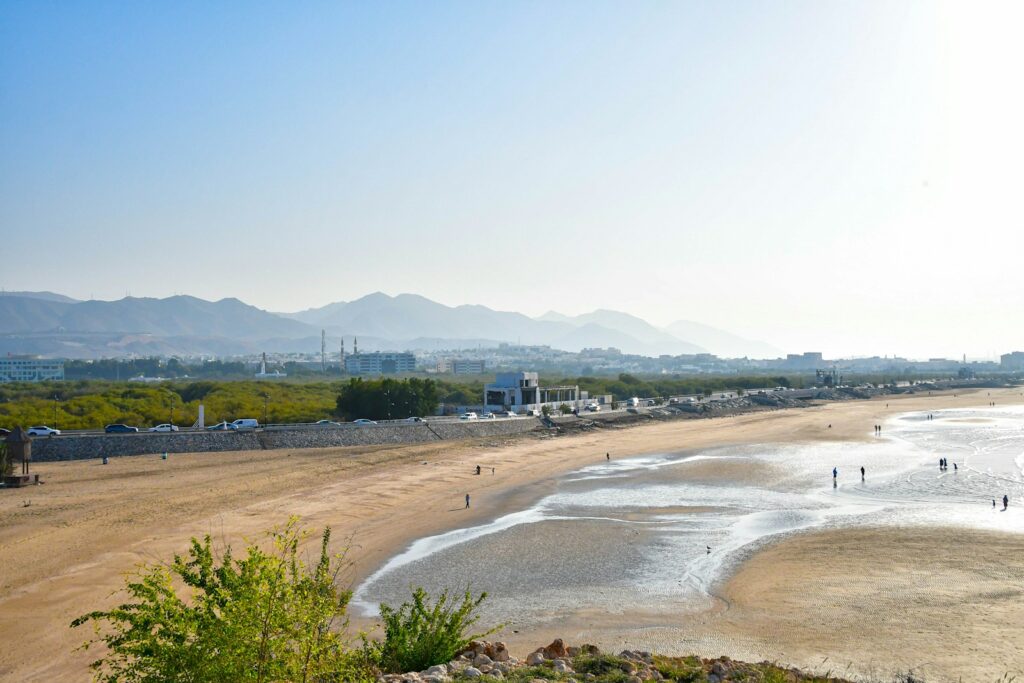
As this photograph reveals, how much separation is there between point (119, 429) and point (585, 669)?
48072 mm

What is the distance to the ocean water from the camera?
2341cm

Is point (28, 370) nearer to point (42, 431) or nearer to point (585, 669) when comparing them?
point (42, 431)

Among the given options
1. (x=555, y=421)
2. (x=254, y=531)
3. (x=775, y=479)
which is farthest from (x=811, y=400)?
(x=254, y=531)

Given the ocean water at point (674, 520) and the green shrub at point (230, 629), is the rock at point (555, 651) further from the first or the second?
the green shrub at point (230, 629)

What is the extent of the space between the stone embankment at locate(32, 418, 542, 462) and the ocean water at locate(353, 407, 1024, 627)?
15.4 metres

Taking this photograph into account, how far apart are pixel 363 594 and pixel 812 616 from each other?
12877 mm

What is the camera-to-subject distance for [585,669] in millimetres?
14039

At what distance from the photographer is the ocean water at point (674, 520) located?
76.8 ft

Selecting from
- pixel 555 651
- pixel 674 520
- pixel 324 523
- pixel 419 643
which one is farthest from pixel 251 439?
Answer: pixel 419 643

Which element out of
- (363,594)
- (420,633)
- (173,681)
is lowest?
(363,594)

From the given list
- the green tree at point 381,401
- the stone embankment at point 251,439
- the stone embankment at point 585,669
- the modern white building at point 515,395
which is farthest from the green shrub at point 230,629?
the modern white building at point 515,395

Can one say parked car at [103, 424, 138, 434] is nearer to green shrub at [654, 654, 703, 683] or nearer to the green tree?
the green tree

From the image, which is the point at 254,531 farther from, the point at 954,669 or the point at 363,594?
the point at 954,669

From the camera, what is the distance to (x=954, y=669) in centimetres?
1684
